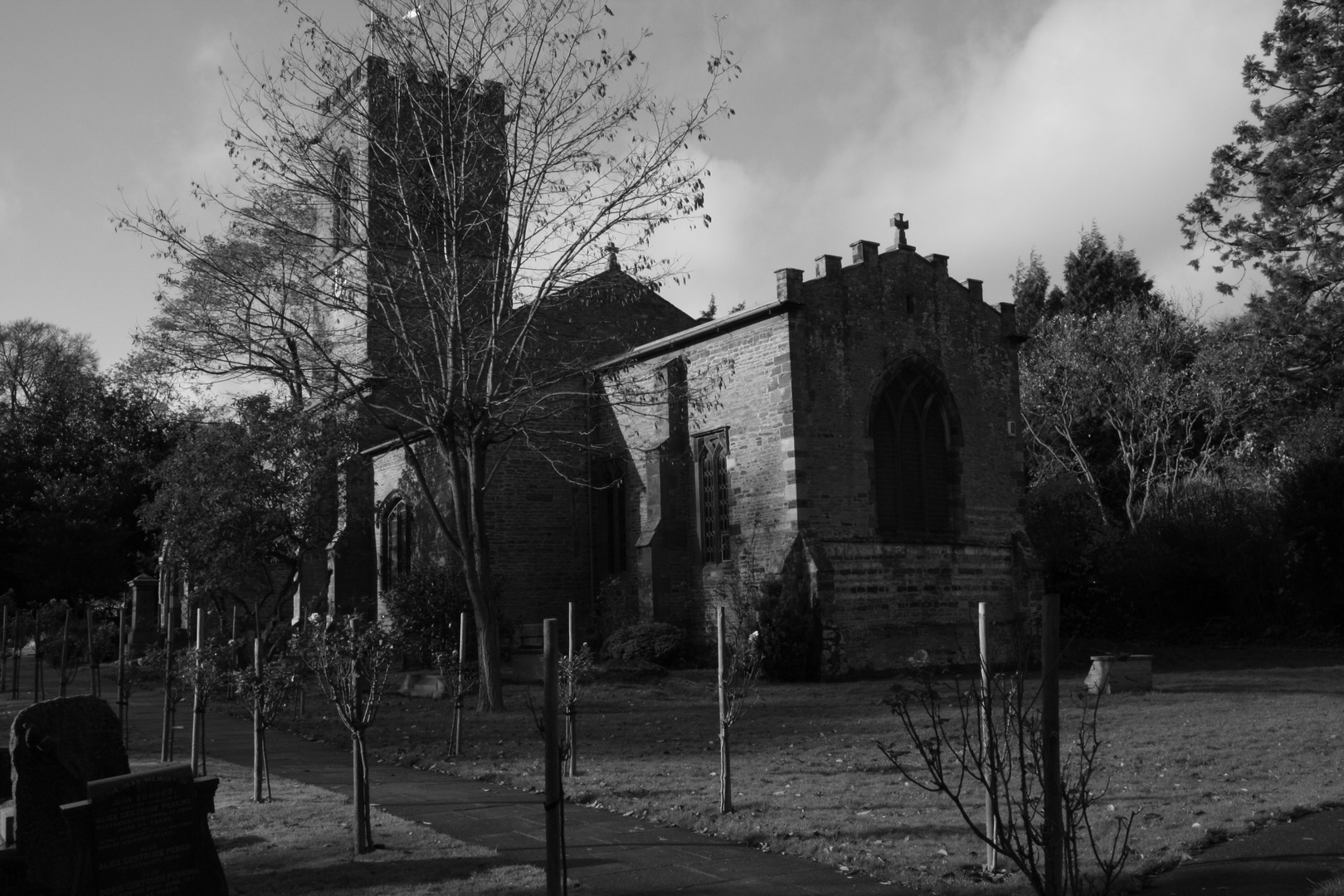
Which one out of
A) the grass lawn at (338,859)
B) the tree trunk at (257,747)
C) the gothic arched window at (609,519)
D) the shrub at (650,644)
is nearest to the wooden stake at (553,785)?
the grass lawn at (338,859)

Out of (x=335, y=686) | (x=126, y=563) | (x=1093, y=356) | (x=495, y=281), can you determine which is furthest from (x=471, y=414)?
(x=126, y=563)

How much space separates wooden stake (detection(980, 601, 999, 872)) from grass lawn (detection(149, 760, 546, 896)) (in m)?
3.08

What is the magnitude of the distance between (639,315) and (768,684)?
43.4 feet

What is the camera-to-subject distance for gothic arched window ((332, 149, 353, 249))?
1864 centimetres

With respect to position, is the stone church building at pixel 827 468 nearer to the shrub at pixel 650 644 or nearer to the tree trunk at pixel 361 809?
the shrub at pixel 650 644

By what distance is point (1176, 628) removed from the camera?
31.3 metres

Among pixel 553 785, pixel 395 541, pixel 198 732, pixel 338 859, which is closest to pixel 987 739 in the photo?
pixel 553 785

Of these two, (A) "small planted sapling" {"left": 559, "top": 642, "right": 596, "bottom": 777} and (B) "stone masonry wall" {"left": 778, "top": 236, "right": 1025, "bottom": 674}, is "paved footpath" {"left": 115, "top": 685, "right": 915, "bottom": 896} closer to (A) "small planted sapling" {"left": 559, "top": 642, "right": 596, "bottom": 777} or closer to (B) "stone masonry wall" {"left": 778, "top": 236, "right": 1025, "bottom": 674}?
(A) "small planted sapling" {"left": 559, "top": 642, "right": 596, "bottom": 777}

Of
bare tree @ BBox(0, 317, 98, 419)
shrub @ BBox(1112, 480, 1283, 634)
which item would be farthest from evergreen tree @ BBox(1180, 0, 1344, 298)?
bare tree @ BBox(0, 317, 98, 419)

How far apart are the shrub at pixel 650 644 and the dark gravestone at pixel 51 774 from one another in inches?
616

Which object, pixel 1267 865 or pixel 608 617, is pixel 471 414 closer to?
pixel 608 617

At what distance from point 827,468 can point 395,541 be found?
49.4ft

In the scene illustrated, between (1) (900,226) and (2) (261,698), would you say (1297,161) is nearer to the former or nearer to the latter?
(1) (900,226)

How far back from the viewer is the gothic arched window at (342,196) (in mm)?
18641
